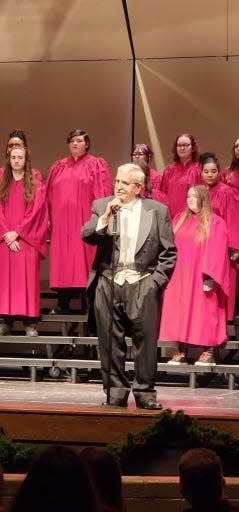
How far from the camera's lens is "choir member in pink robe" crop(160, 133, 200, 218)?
7785 mm

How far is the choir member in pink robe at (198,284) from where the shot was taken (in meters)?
7.12

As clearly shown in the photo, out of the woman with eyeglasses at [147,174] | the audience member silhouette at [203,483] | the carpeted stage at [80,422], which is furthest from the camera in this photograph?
the woman with eyeglasses at [147,174]

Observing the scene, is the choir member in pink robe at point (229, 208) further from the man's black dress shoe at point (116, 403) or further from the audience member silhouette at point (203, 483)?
the audience member silhouette at point (203, 483)

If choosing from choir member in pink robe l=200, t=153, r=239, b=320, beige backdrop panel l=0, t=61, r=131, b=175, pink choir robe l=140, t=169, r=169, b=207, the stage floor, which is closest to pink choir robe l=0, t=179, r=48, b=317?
the stage floor

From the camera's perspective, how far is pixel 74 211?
7.86 meters

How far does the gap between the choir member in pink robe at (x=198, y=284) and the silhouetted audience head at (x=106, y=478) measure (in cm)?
424

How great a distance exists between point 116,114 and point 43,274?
168 centimetres

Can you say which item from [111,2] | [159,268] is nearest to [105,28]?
[111,2]

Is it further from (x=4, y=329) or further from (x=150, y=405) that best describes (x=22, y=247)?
(x=150, y=405)

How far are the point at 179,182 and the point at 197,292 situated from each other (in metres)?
1.10

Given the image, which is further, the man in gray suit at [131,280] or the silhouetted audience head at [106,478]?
the man in gray suit at [131,280]

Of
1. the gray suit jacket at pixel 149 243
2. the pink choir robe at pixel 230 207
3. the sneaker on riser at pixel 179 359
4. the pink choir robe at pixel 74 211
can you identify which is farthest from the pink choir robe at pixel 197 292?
the gray suit jacket at pixel 149 243

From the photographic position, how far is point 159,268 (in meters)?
5.32

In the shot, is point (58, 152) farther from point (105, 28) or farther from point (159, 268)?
point (159, 268)
